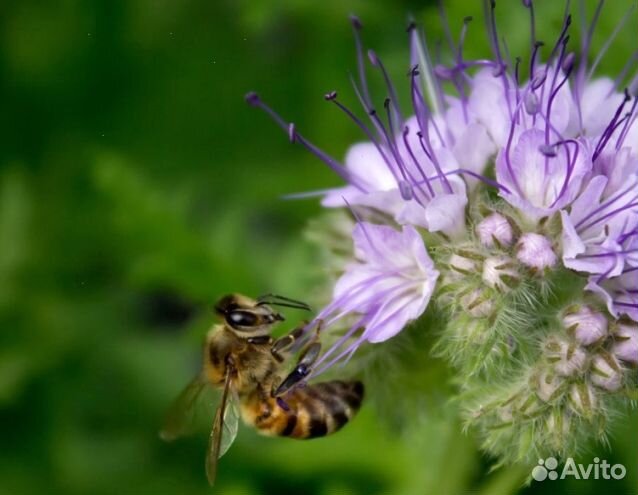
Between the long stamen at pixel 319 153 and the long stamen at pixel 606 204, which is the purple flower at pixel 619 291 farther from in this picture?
the long stamen at pixel 319 153

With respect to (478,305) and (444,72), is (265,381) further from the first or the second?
(444,72)

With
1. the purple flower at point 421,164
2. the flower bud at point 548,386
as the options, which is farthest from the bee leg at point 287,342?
the flower bud at point 548,386

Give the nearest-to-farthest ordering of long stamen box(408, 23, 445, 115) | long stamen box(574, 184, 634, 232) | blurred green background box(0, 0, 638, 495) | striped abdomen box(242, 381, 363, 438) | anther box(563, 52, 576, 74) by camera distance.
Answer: long stamen box(574, 184, 634, 232), anther box(563, 52, 576, 74), striped abdomen box(242, 381, 363, 438), long stamen box(408, 23, 445, 115), blurred green background box(0, 0, 638, 495)

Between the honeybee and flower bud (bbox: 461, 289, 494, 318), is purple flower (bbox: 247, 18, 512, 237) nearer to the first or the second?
flower bud (bbox: 461, 289, 494, 318)

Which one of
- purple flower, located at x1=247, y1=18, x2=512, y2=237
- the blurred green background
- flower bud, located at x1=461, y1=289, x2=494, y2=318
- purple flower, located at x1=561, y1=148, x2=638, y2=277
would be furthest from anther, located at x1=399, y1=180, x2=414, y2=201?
the blurred green background

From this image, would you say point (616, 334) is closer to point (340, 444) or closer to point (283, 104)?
point (340, 444)

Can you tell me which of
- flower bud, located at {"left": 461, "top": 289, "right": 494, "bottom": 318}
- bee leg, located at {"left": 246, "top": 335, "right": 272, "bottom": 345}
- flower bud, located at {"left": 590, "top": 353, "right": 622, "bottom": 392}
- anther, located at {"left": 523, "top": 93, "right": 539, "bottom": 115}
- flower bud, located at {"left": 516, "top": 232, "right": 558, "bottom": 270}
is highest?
anther, located at {"left": 523, "top": 93, "right": 539, "bottom": 115}
